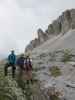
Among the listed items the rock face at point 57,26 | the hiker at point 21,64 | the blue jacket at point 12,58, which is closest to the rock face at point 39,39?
the rock face at point 57,26

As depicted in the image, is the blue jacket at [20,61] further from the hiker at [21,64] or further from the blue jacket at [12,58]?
the blue jacket at [12,58]

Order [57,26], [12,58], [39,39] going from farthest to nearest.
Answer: [39,39] → [57,26] → [12,58]

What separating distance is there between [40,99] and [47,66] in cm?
1074

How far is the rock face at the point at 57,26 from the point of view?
338ft

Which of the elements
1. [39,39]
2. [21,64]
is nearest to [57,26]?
[39,39]

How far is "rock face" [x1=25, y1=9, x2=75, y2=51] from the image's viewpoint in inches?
4060

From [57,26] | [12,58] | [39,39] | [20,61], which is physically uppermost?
[57,26]

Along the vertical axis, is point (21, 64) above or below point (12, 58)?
below

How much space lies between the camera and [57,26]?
113375 mm

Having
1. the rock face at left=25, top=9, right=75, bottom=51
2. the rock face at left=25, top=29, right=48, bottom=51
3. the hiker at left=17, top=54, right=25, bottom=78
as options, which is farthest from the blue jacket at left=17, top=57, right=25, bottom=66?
the rock face at left=25, top=29, right=48, bottom=51

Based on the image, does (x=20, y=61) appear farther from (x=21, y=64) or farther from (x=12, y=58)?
(x=12, y=58)

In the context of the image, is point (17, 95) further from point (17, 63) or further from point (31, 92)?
point (17, 63)

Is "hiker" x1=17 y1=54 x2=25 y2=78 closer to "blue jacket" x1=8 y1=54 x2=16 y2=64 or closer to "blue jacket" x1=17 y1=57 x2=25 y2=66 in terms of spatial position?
"blue jacket" x1=17 y1=57 x2=25 y2=66

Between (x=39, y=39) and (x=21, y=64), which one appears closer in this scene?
(x=21, y=64)
